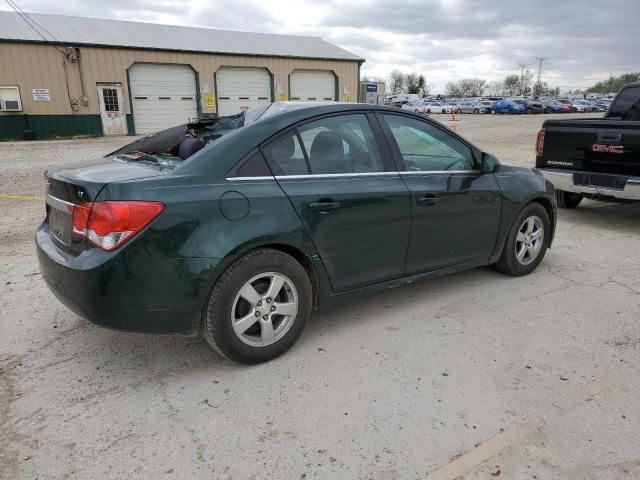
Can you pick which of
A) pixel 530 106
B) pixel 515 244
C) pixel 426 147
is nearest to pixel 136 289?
pixel 426 147

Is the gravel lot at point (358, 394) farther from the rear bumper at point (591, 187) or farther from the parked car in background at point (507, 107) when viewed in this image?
the parked car in background at point (507, 107)

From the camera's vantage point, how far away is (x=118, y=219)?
2705mm

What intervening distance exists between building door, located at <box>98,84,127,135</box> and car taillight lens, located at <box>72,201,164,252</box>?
24205 millimetres

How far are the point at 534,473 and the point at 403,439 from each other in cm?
60

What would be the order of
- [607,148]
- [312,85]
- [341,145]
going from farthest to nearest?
[312,85] < [607,148] < [341,145]

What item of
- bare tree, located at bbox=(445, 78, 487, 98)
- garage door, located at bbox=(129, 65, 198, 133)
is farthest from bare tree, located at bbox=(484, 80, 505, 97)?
garage door, located at bbox=(129, 65, 198, 133)

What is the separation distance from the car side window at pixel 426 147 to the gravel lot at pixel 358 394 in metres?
1.11

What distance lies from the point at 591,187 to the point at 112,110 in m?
23.4

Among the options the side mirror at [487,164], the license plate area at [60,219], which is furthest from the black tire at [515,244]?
the license plate area at [60,219]

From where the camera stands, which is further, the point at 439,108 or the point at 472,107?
the point at 472,107

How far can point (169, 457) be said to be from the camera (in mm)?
2408

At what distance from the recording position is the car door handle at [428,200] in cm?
374

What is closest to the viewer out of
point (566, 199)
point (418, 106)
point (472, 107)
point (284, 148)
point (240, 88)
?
point (284, 148)

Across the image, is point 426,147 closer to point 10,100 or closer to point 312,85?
point 10,100
